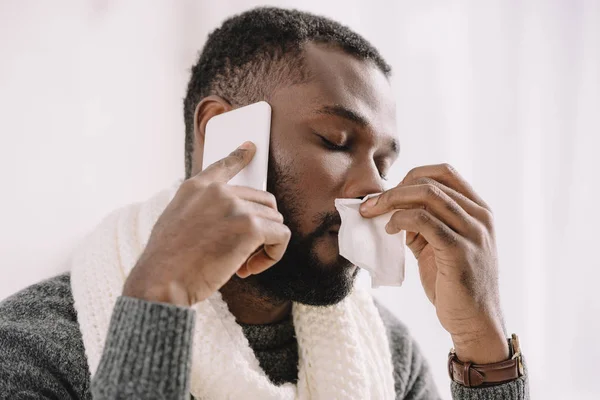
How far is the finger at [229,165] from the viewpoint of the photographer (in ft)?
2.79

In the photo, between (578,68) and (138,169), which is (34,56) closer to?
(138,169)

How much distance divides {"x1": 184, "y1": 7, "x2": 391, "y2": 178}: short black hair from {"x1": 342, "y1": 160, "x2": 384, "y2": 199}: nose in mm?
202

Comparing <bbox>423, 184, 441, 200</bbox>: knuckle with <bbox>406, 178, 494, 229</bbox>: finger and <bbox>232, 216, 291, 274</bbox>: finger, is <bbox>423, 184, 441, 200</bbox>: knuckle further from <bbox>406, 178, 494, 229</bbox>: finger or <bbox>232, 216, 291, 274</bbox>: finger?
<bbox>232, 216, 291, 274</bbox>: finger

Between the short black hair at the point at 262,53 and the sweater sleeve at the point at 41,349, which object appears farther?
the short black hair at the point at 262,53

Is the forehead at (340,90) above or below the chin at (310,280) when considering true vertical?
above

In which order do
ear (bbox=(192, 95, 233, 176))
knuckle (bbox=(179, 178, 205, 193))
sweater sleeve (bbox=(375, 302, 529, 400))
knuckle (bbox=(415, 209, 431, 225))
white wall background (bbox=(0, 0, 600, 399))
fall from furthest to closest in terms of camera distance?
white wall background (bbox=(0, 0, 600, 399)), sweater sleeve (bbox=(375, 302, 529, 400)), ear (bbox=(192, 95, 233, 176)), knuckle (bbox=(415, 209, 431, 225)), knuckle (bbox=(179, 178, 205, 193))

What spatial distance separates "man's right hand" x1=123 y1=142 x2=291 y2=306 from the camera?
0.76 metres

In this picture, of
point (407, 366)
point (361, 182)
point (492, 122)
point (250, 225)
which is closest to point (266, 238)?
point (250, 225)

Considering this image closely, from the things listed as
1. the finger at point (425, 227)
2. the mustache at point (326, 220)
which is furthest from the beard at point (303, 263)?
the finger at point (425, 227)

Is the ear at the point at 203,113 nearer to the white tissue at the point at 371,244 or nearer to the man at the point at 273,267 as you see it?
the man at the point at 273,267

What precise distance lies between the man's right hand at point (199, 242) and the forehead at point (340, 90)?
0.30m

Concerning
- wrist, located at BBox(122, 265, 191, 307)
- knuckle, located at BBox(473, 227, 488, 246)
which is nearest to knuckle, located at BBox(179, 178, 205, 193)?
wrist, located at BBox(122, 265, 191, 307)

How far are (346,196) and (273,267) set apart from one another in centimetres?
20

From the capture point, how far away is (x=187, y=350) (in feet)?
2.45
